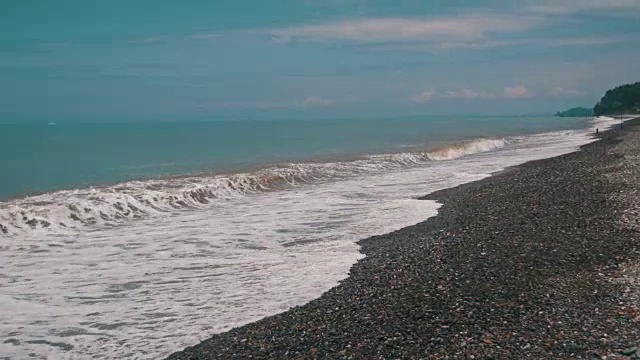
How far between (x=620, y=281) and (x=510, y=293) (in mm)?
1793

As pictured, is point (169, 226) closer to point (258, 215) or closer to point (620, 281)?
point (258, 215)

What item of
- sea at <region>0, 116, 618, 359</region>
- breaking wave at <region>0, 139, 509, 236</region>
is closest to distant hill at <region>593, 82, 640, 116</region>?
breaking wave at <region>0, 139, 509, 236</region>

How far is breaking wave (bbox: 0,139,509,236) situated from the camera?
747 inches

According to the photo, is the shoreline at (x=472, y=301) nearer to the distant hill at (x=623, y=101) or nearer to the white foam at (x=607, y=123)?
the white foam at (x=607, y=123)

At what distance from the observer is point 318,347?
24.6 feet

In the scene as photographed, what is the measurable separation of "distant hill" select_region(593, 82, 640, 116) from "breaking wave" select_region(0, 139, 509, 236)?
139407 millimetres

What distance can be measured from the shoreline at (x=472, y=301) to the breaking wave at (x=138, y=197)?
34.3ft

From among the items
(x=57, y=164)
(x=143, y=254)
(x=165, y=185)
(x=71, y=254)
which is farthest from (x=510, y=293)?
(x=57, y=164)

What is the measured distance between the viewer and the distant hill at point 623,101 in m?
162

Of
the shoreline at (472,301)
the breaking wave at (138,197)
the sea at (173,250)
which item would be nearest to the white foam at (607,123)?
the breaking wave at (138,197)

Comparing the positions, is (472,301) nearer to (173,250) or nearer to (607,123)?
(173,250)

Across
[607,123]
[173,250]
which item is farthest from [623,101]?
[173,250]

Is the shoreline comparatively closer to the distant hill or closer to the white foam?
the white foam

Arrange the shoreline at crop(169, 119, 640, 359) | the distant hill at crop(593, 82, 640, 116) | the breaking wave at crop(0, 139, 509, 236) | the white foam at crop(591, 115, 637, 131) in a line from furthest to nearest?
the distant hill at crop(593, 82, 640, 116), the white foam at crop(591, 115, 637, 131), the breaking wave at crop(0, 139, 509, 236), the shoreline at crop(169, 119, 640, 359)
